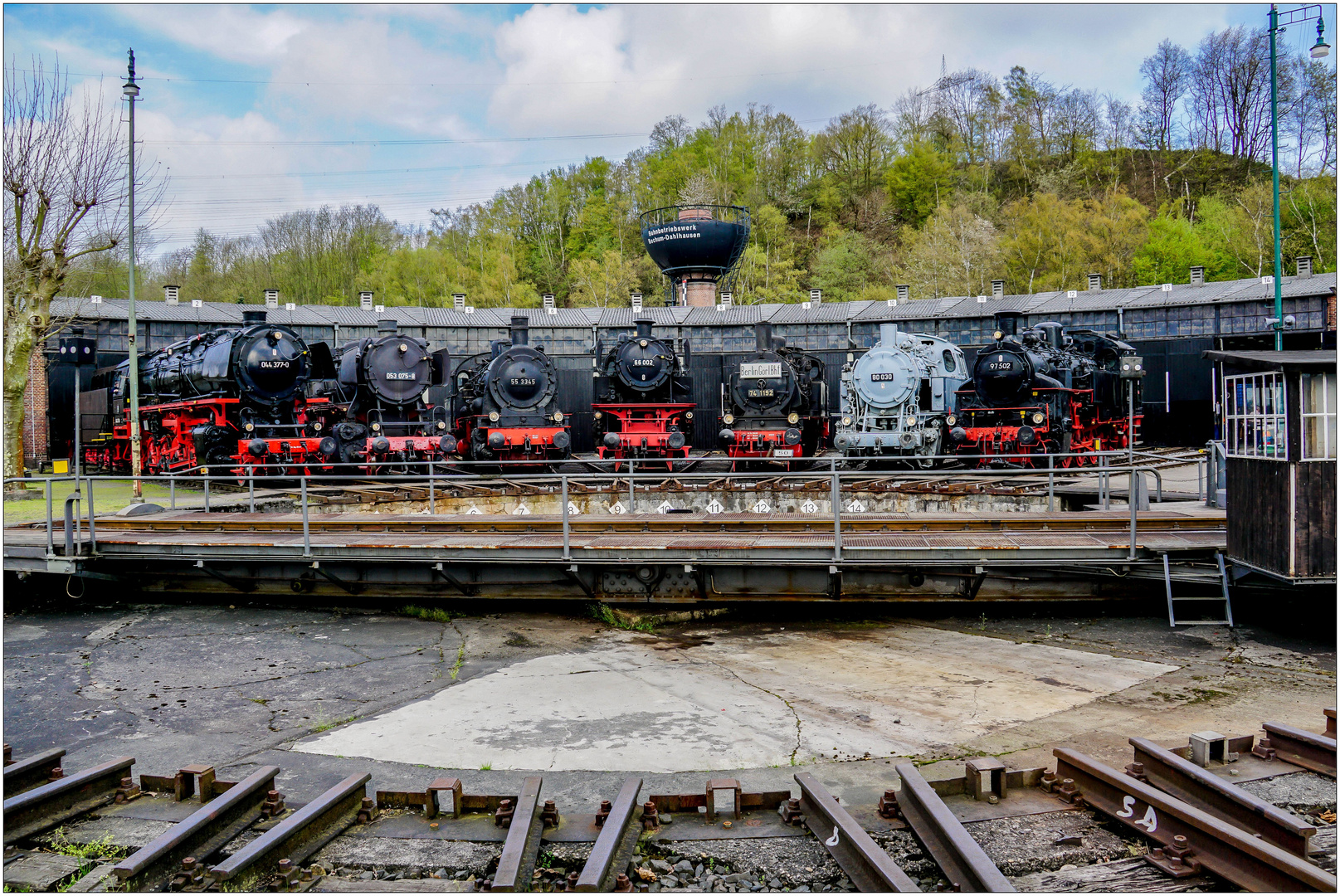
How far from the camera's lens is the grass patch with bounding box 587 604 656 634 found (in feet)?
35.2

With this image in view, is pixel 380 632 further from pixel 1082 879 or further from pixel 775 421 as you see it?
pixel 775 421

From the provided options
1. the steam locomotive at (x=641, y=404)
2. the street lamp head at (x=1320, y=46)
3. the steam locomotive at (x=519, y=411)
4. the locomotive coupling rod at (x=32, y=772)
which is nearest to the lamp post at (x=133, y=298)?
the steam locomotive at (x=519, y=411)

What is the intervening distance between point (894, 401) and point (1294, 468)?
43.7 feet

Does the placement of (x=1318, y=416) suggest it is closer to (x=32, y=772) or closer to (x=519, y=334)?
(x=32, y=772)

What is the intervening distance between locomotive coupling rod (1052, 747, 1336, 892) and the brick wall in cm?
3088

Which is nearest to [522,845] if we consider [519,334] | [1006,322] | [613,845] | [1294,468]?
[613,845]

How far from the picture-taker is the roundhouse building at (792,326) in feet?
93.4

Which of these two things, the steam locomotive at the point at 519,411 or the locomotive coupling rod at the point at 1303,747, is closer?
the locomotive coupling rod at the point at 1303,747

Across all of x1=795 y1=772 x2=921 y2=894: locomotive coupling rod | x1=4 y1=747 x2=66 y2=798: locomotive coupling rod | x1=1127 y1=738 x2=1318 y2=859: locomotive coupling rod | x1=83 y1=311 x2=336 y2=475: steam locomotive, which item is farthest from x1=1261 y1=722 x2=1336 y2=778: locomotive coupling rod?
x1=83 y1=311 x2=336 y2=475: steam locomotive

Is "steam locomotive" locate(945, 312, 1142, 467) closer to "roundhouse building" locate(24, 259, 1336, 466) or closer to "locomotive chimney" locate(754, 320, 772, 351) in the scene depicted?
"locomotive chimney" locate(754, 320, 772, 351)

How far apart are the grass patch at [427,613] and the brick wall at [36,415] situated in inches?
882

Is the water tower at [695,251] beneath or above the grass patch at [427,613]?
above

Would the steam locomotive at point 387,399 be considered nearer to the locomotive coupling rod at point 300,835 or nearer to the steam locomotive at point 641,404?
the steam locomotive at point 641,404

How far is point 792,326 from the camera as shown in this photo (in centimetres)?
3284
